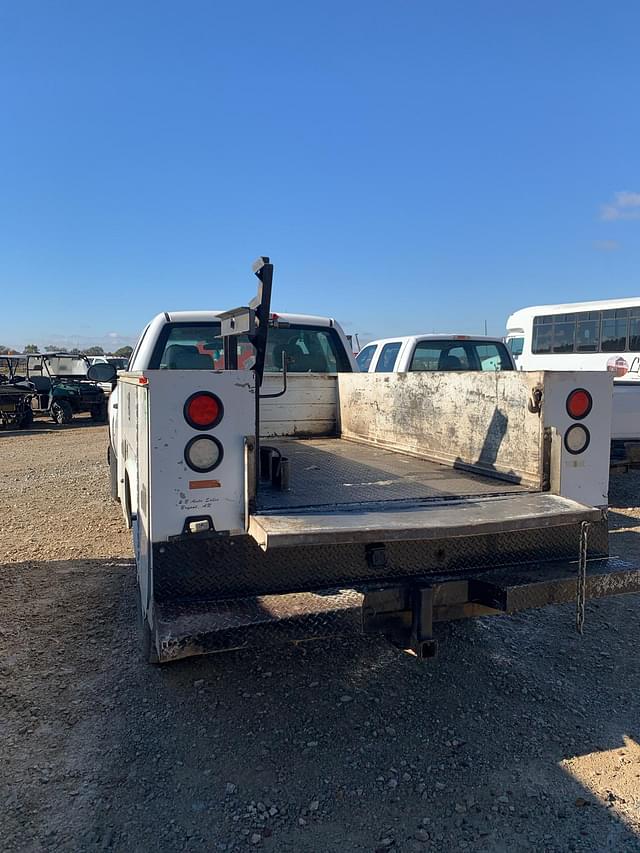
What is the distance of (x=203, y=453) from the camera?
271 centimetres

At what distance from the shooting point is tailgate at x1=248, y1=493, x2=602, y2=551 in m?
2.49

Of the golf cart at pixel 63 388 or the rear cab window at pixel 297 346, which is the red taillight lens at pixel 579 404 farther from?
the golf cart at pixel 63 388

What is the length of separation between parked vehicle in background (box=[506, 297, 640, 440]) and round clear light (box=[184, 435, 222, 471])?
40.5 feet

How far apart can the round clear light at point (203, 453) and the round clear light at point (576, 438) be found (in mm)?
1731

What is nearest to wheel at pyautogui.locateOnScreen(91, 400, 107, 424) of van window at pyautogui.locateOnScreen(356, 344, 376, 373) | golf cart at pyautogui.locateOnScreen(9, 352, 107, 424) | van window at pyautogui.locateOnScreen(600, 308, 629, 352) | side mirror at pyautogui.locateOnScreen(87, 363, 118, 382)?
golf cart at pyautogui.locateOnScreen(9, 352, 107, 424)

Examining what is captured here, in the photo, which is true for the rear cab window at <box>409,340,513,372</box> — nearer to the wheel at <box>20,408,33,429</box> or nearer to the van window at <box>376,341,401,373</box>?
the van window at <box>376,341,401,373</box>

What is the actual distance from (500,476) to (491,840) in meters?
1.83

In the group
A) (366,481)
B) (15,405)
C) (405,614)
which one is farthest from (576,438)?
(15,405)

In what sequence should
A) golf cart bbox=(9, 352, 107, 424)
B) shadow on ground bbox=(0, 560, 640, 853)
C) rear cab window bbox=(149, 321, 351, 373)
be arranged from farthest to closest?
golf cart bbox=(9, 352, 107, 424) → rear cab window bbox=(149, 321, 351, 373) → shadow on ground bbox=(0, 560, 640, 853)

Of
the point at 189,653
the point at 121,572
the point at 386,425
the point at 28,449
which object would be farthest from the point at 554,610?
the point at 28,449

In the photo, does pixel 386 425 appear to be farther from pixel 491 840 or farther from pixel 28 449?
pixel 28 449

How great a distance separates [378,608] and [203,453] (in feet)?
3.27

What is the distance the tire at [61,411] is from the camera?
1981 centimetres

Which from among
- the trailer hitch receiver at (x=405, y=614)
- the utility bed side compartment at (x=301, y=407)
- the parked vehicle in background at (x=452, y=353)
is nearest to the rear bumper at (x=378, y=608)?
the trailer hitch receiver at (x=405, y=614)
